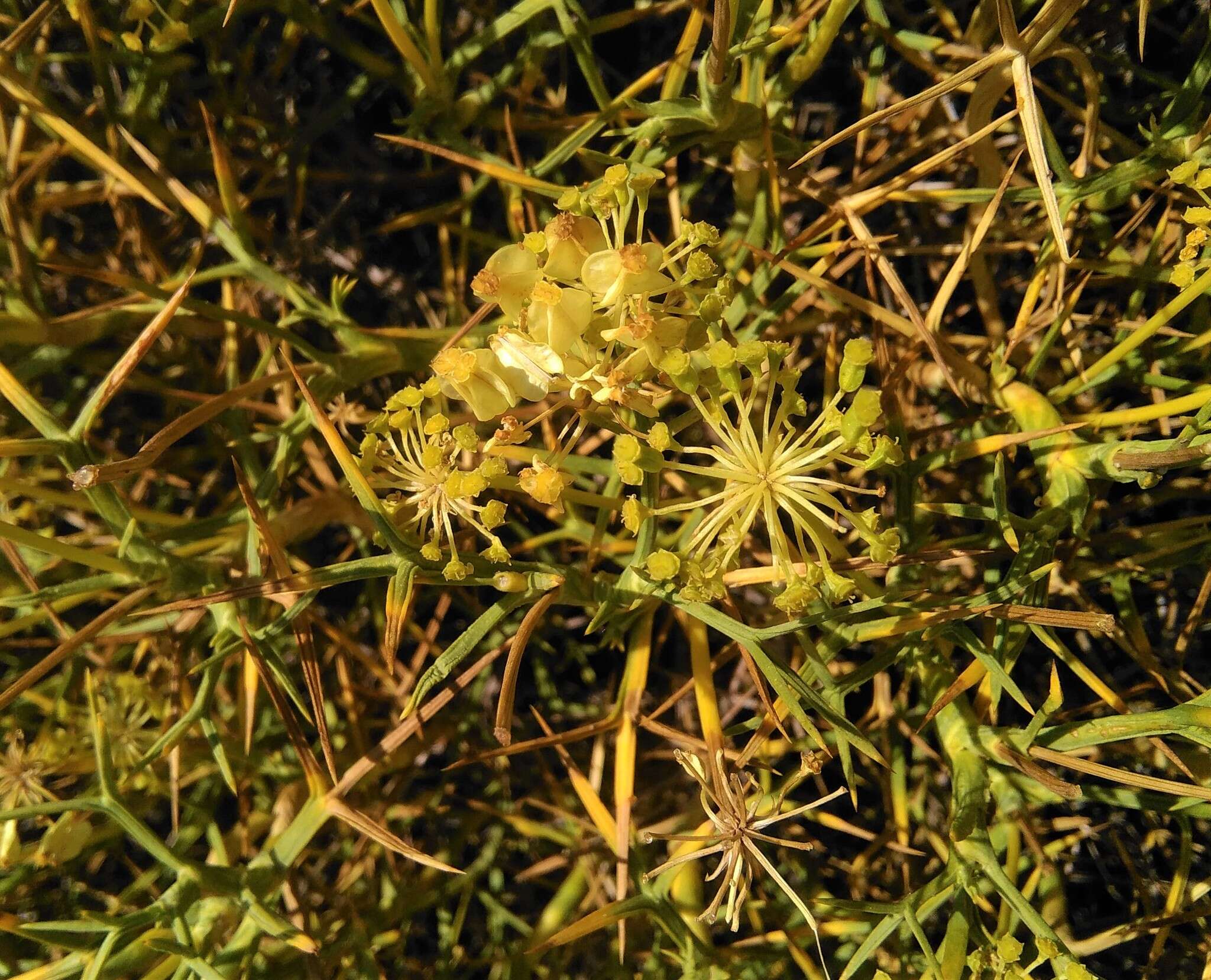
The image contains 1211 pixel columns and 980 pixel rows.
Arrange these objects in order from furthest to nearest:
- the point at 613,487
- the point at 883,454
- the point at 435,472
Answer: the point at 613,487 → the point at 435,472 → the point at 883,454

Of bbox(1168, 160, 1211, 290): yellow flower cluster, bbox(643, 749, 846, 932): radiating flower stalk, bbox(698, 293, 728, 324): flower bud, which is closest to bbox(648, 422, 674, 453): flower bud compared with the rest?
bbox(698, 293, 728, 324): flower bud

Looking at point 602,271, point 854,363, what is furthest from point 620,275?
point 854,363

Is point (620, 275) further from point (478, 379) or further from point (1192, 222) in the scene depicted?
point (1192, 222)

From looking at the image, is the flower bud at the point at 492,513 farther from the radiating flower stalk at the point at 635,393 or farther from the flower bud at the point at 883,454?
the flower bud at the point at 883,454

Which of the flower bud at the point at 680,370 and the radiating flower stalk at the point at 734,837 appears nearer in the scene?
the flower bud at the point at 680,370

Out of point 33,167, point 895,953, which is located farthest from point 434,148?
point 895,953

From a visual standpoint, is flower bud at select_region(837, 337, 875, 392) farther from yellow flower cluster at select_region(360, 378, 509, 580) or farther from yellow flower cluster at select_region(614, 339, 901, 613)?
yellow flower cluster at select_region(360, 378, 509, 580)

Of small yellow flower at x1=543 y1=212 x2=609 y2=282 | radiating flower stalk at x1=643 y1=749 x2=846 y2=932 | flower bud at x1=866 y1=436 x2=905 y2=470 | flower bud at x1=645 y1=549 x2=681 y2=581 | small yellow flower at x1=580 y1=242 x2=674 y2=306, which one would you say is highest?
small yellow flower at x1=543 y1=212 x2=609 y2=282

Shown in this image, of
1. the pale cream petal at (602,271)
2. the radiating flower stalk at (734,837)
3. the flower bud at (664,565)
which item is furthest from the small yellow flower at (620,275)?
the radiating flower stalk at (734,837)
